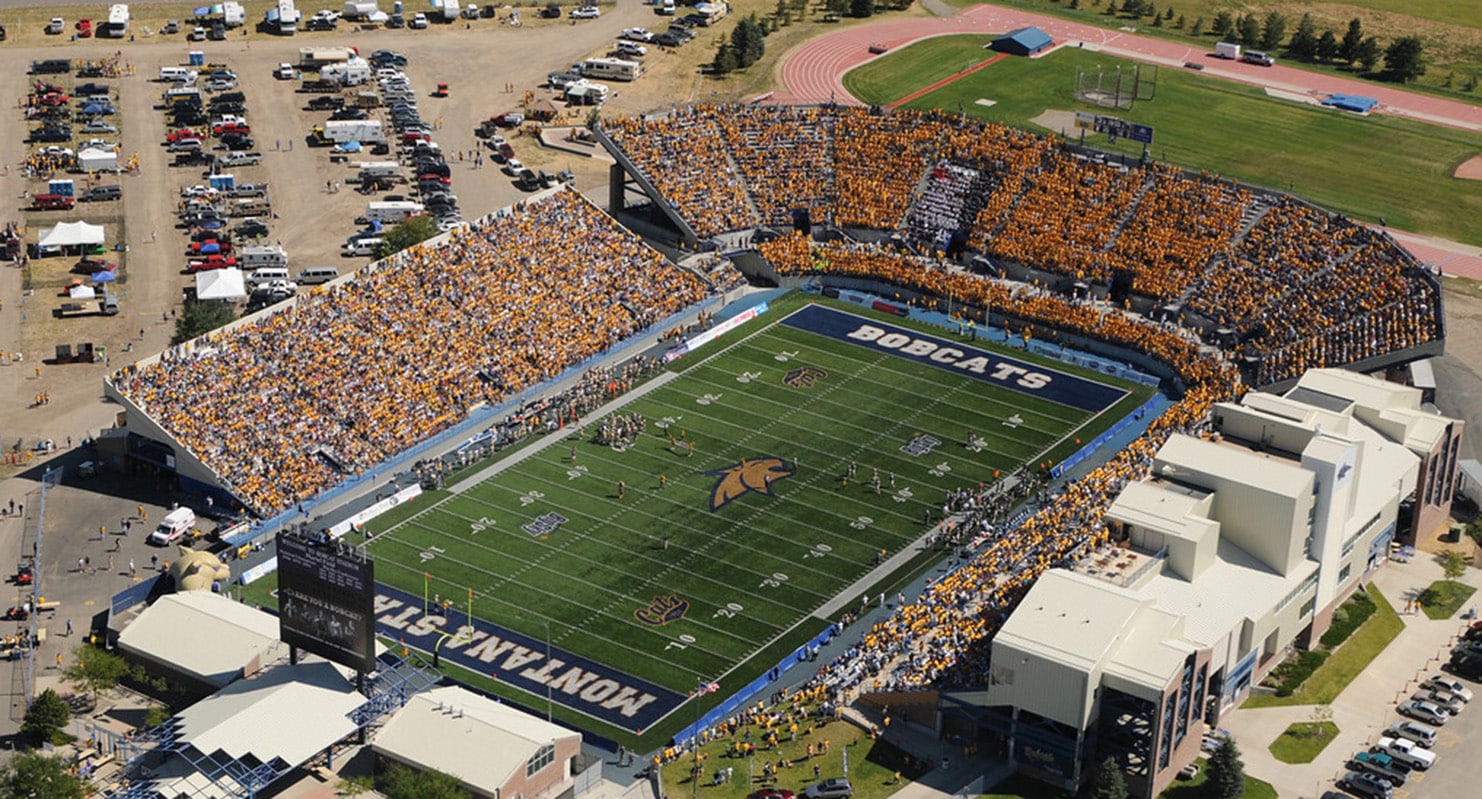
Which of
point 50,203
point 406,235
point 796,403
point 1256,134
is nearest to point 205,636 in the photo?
point 796,403

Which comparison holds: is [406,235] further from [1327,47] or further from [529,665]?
[1327,47]

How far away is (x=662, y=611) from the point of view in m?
Result: 88.9

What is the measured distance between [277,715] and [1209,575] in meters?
37.5

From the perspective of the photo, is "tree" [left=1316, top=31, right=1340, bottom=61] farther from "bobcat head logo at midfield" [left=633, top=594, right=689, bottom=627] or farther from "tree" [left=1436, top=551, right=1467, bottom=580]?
"bobcat head logo at midfield" [left=633, top=594, right=689, bottom=627]

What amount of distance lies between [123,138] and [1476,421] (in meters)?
91.8

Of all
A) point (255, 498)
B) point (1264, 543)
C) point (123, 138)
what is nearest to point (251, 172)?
point (123, 138)

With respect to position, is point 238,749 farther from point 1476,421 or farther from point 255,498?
point 1476,421

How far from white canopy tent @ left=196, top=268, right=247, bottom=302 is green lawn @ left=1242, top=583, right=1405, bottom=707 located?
63.9m

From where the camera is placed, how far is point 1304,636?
286 feet

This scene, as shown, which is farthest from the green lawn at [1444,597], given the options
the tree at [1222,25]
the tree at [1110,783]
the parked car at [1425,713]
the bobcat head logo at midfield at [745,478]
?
the tree at [1222,25]

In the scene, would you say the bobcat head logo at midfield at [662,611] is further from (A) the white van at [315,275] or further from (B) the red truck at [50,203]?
(B) the red truck at [50,203]

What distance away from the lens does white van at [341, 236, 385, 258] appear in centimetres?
12700

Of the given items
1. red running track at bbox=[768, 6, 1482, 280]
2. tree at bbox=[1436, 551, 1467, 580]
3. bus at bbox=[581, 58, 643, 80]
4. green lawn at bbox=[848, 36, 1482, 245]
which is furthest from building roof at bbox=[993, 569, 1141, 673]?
bus at bbox=[581, 58, 643, 80]

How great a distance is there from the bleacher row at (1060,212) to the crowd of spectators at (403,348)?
9943mm
